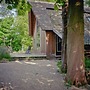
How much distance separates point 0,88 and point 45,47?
14.4 metres

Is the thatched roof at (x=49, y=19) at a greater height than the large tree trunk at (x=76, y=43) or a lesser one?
greater

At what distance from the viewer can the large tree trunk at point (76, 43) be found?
33.4 feet

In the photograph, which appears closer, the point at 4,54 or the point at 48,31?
the point at 4,54

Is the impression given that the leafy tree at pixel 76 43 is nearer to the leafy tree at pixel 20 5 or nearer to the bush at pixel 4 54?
the leafy tree at pixel 20 5

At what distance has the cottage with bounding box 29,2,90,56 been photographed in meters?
21.3

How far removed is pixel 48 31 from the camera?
867 inches

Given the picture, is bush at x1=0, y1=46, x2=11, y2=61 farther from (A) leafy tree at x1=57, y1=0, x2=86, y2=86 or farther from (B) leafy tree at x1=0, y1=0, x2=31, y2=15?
(B) leafy tree at x1=0, y1=0, x2=31, y2=15

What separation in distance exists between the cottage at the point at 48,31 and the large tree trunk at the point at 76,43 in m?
9.51

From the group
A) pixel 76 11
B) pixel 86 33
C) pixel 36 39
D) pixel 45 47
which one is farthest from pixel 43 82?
pixel 36 39

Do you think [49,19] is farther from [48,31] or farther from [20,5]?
[20,5]

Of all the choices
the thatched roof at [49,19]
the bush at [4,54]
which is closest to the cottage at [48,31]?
the thatched roof at [49,19]

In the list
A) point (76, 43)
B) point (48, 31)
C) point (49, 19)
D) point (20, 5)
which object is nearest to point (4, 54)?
point (48, 31)

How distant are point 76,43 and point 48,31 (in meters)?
11.9

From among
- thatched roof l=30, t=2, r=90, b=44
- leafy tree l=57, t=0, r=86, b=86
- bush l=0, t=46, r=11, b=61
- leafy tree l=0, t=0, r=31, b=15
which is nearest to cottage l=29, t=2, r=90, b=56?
thatched roof l=30, t=2, r=90, b=44
